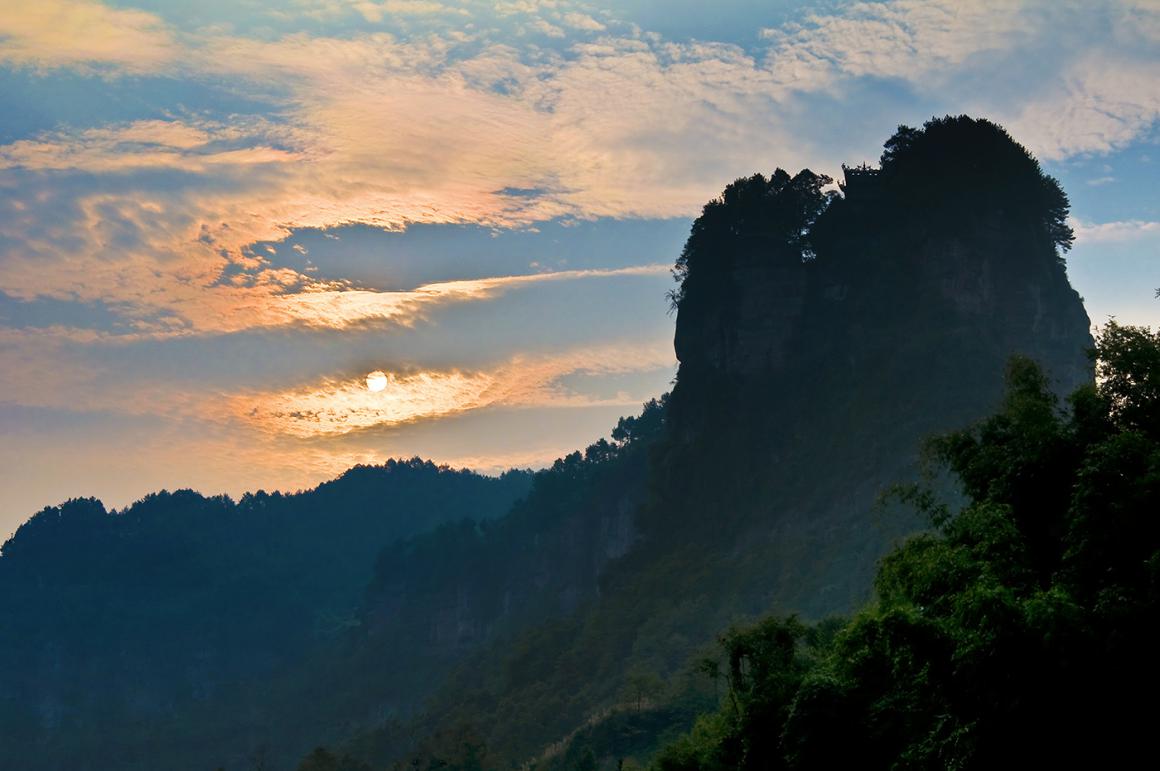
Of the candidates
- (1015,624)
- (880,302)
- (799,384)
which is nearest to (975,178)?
(880,302)

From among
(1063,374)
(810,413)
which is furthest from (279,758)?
(1063,374)

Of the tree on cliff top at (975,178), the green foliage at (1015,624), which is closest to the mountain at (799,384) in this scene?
the tree on cliff top at (975,178)

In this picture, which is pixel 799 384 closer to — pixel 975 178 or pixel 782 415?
pixel 782 415

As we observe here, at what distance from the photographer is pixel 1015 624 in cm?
2380

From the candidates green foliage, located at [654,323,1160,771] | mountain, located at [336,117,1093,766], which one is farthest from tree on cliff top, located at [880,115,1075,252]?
green foliage, located at [654,323,1160,771]

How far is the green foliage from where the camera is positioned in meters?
23.5

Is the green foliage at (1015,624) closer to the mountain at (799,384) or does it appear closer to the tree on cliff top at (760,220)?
the mountain at (799,384)

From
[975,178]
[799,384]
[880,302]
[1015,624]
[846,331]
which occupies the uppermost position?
[975,178]

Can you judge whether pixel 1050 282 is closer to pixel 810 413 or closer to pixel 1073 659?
pixel 810 413

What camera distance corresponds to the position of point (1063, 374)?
92.2 meters

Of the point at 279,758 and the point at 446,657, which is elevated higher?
the point at 446,657

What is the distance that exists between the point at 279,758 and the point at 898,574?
434 feet

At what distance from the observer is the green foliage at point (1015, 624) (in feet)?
77.2

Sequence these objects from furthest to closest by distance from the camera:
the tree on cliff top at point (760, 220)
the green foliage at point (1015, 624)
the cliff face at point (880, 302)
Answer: the tree on cliff top at point (760, 220) < the cliff face at point (880, 302) < the green foliage at point (1015, 624)
